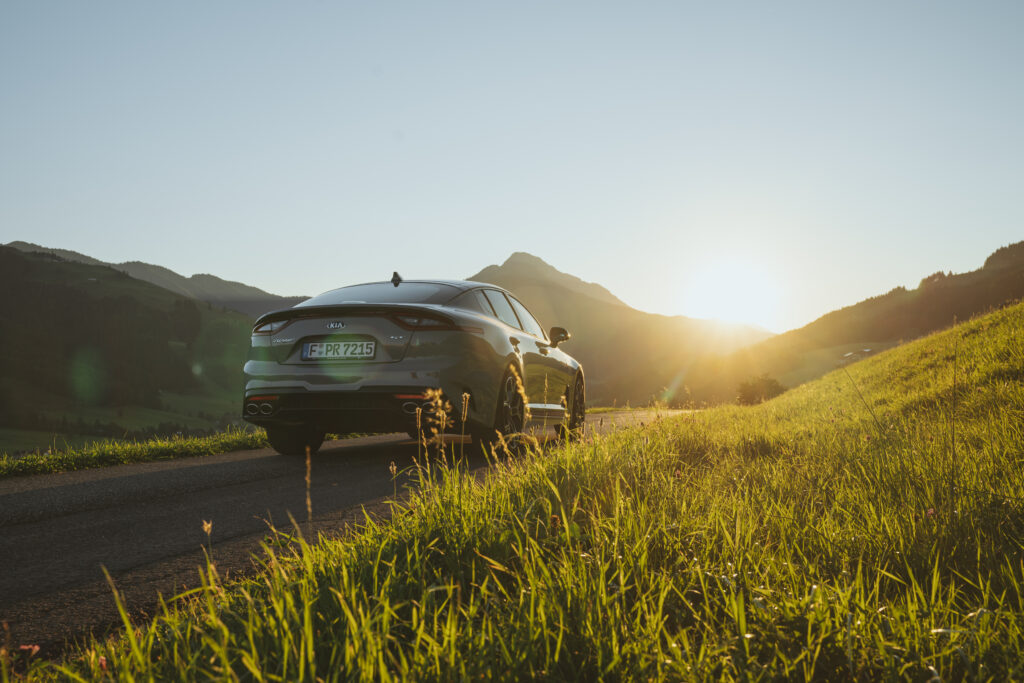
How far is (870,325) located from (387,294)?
60.2 m

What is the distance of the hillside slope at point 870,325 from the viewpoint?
4697 centimetres

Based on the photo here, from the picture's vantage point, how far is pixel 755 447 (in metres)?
4.71

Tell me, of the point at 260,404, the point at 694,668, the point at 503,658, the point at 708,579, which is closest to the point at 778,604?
the point at 708,579

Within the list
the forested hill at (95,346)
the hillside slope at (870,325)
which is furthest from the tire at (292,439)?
the forested hill at (95,346)

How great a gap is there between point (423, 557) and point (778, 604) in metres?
1.11

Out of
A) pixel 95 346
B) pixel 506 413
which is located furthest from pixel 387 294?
pixel 95 346

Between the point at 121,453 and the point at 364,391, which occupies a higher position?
the point at 364,391

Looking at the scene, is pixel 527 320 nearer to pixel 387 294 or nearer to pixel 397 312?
pixel 387 294

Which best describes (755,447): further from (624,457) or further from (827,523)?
(827,523)

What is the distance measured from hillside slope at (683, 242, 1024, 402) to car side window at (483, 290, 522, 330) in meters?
37.9

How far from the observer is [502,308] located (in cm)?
680

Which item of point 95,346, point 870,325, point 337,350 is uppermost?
point 95,346

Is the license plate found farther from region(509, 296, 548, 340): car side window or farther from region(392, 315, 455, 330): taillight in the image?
region(509, 296, 548, 340): car side window

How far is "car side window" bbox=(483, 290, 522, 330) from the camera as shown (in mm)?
6570
